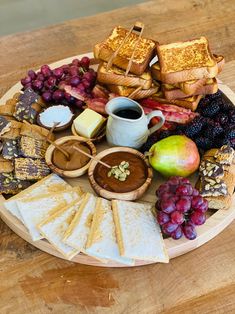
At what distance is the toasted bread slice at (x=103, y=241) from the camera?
1148 millimetres

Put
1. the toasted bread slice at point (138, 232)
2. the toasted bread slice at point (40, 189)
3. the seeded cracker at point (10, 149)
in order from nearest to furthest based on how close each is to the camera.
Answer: the toasted bread slice at point (138, 232), the toasted bread slice at point (40, 189), the seeded cracker at point (10, 149)

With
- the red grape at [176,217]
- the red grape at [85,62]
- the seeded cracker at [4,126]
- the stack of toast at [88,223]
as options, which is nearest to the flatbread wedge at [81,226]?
the stack of toast at [88,223]

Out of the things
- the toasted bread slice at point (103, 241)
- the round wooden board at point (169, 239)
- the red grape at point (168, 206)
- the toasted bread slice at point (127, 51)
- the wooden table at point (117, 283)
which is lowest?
the wooden table at point (117, 283)

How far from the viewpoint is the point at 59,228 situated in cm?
120

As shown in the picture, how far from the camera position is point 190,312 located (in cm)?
114

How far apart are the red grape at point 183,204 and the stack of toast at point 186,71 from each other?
0.43m

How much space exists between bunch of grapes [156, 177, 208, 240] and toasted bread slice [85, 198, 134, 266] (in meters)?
0.12

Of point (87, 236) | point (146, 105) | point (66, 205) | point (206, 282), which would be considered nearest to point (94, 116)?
point (146, 105)

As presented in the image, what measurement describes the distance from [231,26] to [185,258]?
107cm

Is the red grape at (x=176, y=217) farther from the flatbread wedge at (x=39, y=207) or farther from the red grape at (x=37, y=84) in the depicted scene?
the red grape at (x=37, y=84)

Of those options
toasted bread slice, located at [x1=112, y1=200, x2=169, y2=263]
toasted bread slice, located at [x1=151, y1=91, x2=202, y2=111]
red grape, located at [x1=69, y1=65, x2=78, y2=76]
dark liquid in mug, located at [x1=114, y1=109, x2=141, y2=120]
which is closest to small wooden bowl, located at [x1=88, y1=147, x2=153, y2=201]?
toasted bread slice, located at [x1=112, y1=200, x2=169, y2=263]

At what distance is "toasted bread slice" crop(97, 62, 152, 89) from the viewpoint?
4.84 feet

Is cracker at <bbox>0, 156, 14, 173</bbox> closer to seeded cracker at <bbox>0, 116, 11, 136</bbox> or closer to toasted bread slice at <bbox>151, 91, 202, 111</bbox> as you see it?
seeded cracker at <bbox>0, 116, 11, 136</bbox>

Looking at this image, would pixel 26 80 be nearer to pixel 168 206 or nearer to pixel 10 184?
pixel 10 184
